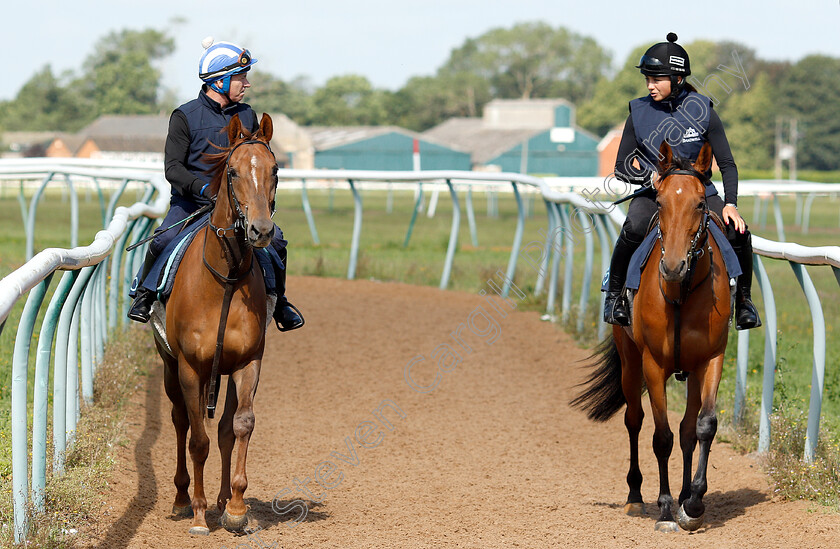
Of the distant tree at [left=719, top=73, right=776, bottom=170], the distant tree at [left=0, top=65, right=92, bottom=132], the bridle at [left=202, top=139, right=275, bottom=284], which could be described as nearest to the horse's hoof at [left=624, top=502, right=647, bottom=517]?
the bridle at [left=202, top=139, right=275, bottom=284]

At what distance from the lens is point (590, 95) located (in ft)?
417

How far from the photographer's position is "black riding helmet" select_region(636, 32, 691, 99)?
19.7 feet

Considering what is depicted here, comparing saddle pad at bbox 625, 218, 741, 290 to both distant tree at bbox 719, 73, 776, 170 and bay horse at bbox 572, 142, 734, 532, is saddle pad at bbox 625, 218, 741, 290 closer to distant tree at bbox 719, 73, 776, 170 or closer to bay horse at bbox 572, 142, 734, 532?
bay horse at bbox 572, 142, 734, 532

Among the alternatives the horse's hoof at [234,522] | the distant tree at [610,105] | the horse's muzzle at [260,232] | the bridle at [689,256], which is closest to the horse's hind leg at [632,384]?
the bridle at [689,256]

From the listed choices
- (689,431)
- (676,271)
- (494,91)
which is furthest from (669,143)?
(494,91)

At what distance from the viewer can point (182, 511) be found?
5648 mm

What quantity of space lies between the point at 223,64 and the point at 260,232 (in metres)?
1.43

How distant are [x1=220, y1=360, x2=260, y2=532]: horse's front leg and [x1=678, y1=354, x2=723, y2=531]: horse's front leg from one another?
85.0 inches

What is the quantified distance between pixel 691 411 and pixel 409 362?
13.9ft

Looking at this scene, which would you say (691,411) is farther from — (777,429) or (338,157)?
(338,157)

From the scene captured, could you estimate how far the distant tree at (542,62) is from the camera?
417 feet

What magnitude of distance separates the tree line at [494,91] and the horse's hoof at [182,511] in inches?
2951

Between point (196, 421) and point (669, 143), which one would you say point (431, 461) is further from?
point (669, 143)

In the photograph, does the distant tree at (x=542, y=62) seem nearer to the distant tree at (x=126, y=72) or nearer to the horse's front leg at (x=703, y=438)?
the distant tree at (x=126, y=72)
